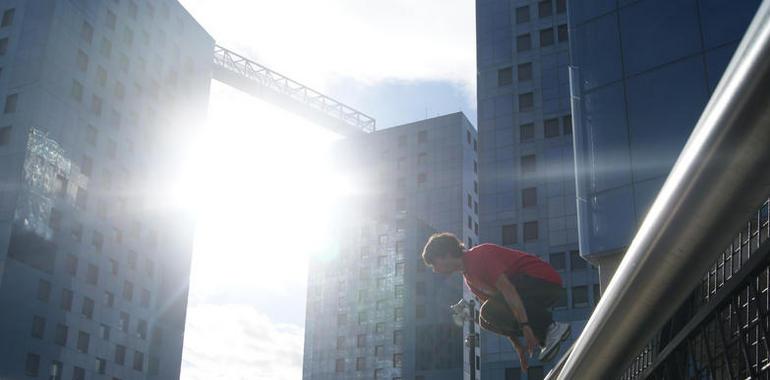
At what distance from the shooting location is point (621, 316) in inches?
92.7

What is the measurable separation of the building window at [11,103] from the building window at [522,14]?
3584 cm

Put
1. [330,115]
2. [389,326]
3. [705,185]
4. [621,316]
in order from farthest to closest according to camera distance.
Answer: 1. [330,115]
2. [389,326]
3. [621,316]
4. [705,185]

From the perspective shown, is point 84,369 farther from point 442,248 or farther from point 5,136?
point 442,248

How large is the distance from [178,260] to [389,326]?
74.6ft

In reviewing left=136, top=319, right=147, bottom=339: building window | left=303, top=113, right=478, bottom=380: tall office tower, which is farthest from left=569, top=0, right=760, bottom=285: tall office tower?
left=303, top=113, right=478, bottom=380: tall office tower

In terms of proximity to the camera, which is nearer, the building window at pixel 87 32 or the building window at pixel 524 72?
the building window at pixel 524 72

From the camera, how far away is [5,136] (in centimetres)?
5625

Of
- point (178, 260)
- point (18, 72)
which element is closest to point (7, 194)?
point (18, 72)

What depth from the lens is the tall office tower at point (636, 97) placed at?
54.0 ft

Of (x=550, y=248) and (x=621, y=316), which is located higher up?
(x=550, y=248)

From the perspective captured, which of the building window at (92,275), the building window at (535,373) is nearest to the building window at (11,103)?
the building window at (92,275)

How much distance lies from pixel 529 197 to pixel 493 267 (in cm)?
5256

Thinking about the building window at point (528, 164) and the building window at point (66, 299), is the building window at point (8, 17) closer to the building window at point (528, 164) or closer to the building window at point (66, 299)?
the building window at point (66, 299)

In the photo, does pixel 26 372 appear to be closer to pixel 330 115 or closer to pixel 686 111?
pixel 686 111
